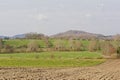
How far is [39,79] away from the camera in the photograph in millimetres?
30344

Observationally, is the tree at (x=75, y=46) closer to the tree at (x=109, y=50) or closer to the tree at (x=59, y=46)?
the tree at (x=59, y=46)

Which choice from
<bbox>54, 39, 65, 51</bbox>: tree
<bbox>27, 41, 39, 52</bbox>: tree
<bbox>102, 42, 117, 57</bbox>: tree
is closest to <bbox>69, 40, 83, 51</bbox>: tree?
<bbox>54, 39, 65, 51</bbox>: tree

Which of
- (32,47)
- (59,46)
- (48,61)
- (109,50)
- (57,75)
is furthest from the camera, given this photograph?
(59,46)

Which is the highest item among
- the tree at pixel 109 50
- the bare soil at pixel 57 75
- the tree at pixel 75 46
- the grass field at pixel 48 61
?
the tree at pixel 75 46

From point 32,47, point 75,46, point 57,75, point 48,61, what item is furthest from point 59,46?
point 57,75

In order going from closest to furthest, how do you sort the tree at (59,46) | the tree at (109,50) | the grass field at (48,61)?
the grass field at (48,61)
the tree at (109,50)
the tree at (59,46)

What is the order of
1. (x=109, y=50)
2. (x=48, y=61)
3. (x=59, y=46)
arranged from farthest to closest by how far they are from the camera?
(x=59, y=46), (x=109, y=50), (x=48, y=61)

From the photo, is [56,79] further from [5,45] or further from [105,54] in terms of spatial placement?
[5,45]

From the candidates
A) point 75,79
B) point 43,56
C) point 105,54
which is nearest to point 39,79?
point 75,79

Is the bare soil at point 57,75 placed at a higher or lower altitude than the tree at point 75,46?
lower

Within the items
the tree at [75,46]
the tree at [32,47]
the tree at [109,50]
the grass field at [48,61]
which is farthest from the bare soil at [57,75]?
the tree at [75,46]

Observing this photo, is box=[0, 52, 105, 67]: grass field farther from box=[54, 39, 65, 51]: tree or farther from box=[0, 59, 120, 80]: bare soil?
box=[54, 39, 65, 51]: tree

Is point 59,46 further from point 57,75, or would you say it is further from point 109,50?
point 57,75

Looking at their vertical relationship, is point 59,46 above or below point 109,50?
above
